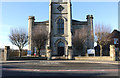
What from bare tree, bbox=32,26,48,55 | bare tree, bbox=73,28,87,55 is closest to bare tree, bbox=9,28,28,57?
bare tree, bbox=32,26,48,55

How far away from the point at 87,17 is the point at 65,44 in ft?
37.2

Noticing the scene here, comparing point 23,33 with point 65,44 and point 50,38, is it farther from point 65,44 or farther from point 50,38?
point 65,44

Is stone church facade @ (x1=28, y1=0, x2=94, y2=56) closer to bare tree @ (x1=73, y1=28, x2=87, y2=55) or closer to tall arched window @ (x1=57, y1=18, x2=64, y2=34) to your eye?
tall arched window @ (x1=57, y1=18, x2=64, y2=34)

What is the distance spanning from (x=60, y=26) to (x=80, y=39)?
6912mm

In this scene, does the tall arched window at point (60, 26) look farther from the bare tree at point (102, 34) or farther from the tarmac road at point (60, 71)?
the tarmac road at point (60, 71)

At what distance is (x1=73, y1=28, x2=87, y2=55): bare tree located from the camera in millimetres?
36688

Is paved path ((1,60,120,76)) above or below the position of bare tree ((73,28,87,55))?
below

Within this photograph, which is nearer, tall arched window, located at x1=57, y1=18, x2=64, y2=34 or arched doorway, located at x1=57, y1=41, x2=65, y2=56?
arched doorway, located at x1=57, y1=41, x2=65, y2=56

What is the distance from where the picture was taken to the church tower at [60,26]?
1452 inches

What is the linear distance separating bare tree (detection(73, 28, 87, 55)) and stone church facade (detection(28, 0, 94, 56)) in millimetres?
1849

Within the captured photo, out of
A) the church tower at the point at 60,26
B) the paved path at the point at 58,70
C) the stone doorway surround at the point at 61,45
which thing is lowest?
the paved path at the point at 58,70

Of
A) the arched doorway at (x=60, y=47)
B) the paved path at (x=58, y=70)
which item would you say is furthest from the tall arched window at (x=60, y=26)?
the paved path at (x=58, y=70)

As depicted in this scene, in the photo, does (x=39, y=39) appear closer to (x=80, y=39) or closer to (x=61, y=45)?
(x=61, y=45)

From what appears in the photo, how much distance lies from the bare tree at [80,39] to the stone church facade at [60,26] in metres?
1.85
